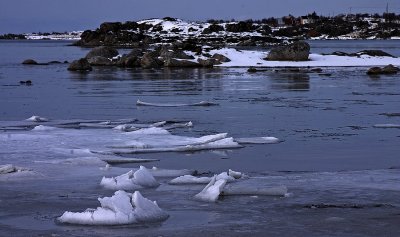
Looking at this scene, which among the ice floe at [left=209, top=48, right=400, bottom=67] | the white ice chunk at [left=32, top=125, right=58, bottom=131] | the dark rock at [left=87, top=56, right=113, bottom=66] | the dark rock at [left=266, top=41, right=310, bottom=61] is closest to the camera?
the white ice chunk at [left=32, top=125, right=58, bottom=131]

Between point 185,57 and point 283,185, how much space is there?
138ft

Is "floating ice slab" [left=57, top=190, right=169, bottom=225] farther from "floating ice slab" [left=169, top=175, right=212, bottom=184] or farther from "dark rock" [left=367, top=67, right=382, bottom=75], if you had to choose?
"dark rock" [left=367, top=67, right=382, bottom=75]

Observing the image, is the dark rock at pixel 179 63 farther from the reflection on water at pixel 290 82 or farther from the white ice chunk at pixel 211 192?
the white ice chunk at pixel 211 192

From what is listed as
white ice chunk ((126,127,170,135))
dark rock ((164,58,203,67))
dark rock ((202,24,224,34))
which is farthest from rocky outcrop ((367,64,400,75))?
dark rock ((202,24,224,34))

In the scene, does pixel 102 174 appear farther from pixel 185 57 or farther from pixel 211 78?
pixel 185 57

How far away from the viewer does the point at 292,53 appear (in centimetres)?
5197

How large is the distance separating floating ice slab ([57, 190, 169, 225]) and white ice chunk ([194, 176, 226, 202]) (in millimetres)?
982

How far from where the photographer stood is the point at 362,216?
8031 mm

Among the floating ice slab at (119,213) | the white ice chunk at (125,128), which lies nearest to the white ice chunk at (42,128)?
the white ice chunk at (125,128)

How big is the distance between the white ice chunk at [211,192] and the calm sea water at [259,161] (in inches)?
6.4

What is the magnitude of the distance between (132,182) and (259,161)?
2.91 m

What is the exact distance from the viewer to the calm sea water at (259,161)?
7.78m

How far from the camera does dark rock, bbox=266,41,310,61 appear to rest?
51562mm

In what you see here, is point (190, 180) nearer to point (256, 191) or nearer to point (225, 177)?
point (225, 177)
